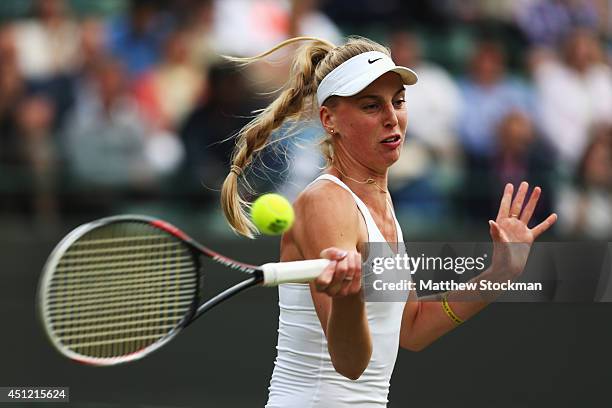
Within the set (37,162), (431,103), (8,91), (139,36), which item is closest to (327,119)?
(37,162)

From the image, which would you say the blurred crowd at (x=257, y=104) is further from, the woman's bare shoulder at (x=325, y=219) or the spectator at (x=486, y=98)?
the woman's bare shoulder at (x=325, y=219)

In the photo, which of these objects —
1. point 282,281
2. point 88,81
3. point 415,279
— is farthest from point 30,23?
point 282,281

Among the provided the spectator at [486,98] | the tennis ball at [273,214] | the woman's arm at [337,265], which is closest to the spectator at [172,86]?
the spectator at [486,98]

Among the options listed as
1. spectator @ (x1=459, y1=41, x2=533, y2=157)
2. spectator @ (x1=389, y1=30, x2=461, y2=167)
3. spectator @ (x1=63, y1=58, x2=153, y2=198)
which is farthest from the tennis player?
spectator @ (x1=459, y1=41, x2=533, y2=157)

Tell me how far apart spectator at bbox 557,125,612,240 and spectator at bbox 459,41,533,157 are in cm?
57

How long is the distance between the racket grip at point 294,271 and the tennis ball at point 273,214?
4.2 inches

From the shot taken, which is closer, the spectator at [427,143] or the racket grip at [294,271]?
the racket grip at [294,271]

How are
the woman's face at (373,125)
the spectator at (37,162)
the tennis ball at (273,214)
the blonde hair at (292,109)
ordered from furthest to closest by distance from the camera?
the spectator at (37,162) → the blonde hair at (292,109) → the woman's face at (373,125) → the tennis ball at (273,214)

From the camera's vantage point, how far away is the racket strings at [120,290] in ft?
10.0

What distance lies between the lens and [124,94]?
7305 millimetres

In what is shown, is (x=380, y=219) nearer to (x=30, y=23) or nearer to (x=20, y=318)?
(x=20, y=318)

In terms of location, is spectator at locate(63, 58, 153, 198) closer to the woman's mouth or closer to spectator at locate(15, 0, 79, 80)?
spectator at locate(15, 0, 79, 80)

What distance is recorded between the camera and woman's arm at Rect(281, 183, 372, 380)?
3002 mm

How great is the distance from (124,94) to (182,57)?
1.70ft
